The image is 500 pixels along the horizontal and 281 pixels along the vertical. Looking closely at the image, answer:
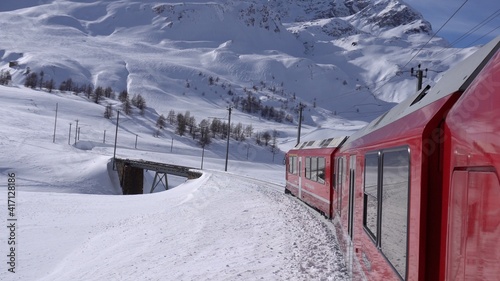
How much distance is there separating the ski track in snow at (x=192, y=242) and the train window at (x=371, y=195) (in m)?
3.15

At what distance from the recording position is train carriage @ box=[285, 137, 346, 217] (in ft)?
49.5

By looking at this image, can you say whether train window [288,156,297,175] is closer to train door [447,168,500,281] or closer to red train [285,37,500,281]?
red train [285,37,500,281]

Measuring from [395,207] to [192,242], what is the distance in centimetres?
1079

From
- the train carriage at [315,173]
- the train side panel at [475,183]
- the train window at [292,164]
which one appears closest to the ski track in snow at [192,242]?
the train carriage at [315,173]

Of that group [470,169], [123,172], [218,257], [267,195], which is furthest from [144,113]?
[470,169]

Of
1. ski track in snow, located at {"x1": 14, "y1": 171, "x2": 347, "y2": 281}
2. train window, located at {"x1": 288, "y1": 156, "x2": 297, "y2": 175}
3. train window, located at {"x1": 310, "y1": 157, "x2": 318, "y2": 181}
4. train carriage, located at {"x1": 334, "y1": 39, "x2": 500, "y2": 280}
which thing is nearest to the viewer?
train carriage, located at {"x1": 334, "y1": 39, "x2": 500, "y2": 280}

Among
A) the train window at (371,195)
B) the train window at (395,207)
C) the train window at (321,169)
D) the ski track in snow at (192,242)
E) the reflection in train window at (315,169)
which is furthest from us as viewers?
the reflection in train window at (315,169)

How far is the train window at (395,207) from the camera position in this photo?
4.23 meters

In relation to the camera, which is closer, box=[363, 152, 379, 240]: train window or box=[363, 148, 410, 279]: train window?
box=[363, 148, 410, 279]: train window

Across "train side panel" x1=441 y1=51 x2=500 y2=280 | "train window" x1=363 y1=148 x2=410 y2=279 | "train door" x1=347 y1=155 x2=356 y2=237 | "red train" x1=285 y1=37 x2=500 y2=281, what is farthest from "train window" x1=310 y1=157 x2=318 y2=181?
"train side panel" x1=441 y1=51 x2=500 y2=280

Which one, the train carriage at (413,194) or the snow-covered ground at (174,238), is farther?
the snow-covered ground at (174,238)

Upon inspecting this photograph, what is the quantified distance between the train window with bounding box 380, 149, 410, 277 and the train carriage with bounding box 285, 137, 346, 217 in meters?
9.31

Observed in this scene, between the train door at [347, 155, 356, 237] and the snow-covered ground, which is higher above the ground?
the train door at [347, 155, 356, 237]

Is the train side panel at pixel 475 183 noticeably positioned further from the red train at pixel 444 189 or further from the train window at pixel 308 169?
the train window at pixel 308 169
